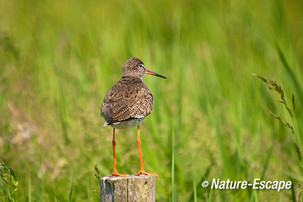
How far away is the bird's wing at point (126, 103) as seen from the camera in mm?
3756

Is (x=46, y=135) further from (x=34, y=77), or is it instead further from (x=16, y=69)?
(x=34, y=77)

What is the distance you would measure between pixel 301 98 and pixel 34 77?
4.03 meters

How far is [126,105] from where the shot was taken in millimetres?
3846

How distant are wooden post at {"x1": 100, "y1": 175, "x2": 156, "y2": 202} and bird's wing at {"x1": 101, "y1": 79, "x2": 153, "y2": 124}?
0.54 metres

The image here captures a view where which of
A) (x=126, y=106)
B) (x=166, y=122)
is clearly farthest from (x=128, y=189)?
(x=166, y=122)

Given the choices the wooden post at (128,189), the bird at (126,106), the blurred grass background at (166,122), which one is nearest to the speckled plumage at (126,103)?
the bird at (126,106)

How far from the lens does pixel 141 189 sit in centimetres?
340

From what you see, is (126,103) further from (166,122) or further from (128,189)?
(166,122)

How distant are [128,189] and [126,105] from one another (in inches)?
29.8

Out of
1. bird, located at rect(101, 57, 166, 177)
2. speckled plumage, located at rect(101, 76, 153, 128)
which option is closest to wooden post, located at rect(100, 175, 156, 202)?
bird, located at rect(101, 57, 166, 177)

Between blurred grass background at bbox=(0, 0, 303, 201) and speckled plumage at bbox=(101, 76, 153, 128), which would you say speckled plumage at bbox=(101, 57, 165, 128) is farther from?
blurred grass background at bbox=(0, 0, 303, 201)

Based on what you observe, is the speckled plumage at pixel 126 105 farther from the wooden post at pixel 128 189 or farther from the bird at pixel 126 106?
the wooden post at pixel 128 189

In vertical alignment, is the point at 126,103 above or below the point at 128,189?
above

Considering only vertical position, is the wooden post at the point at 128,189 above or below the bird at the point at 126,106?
below
